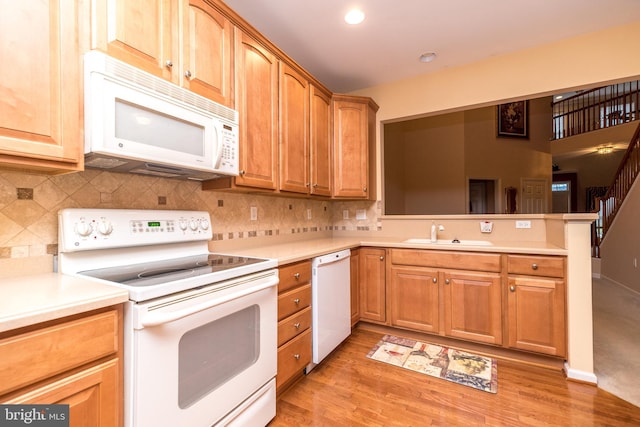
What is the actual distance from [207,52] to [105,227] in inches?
41.4

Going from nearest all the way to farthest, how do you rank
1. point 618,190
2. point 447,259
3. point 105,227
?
point 105,227
point 447,259
point 618,190

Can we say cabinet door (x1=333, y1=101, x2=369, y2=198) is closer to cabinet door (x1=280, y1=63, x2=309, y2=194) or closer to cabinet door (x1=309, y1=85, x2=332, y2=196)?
cabinet door (x1=309, y1=85, x2=332, y2=196)

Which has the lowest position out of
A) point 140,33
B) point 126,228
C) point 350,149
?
point 126,228

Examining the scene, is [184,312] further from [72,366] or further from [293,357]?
[293,357]

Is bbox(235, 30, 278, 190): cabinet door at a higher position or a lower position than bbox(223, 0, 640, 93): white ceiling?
lower

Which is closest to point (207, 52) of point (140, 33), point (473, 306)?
point (140, 33)

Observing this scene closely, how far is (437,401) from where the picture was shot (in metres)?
1.79

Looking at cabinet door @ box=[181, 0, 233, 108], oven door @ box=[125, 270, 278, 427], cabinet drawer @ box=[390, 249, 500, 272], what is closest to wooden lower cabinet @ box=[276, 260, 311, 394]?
oven door @ box=[125, 270, 278, 427]

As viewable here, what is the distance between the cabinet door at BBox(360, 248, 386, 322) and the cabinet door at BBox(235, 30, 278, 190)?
3.89 ft

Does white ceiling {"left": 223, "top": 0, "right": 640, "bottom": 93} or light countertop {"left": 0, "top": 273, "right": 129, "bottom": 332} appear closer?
light countertop {"left": 0, "top": 273, "right": 129, "bottom": 332}

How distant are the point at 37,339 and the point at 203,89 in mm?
1290

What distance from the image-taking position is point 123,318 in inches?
39.9

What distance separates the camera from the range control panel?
129 centimetres

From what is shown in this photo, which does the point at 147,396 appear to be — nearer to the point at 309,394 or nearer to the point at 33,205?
the point at 33,205
